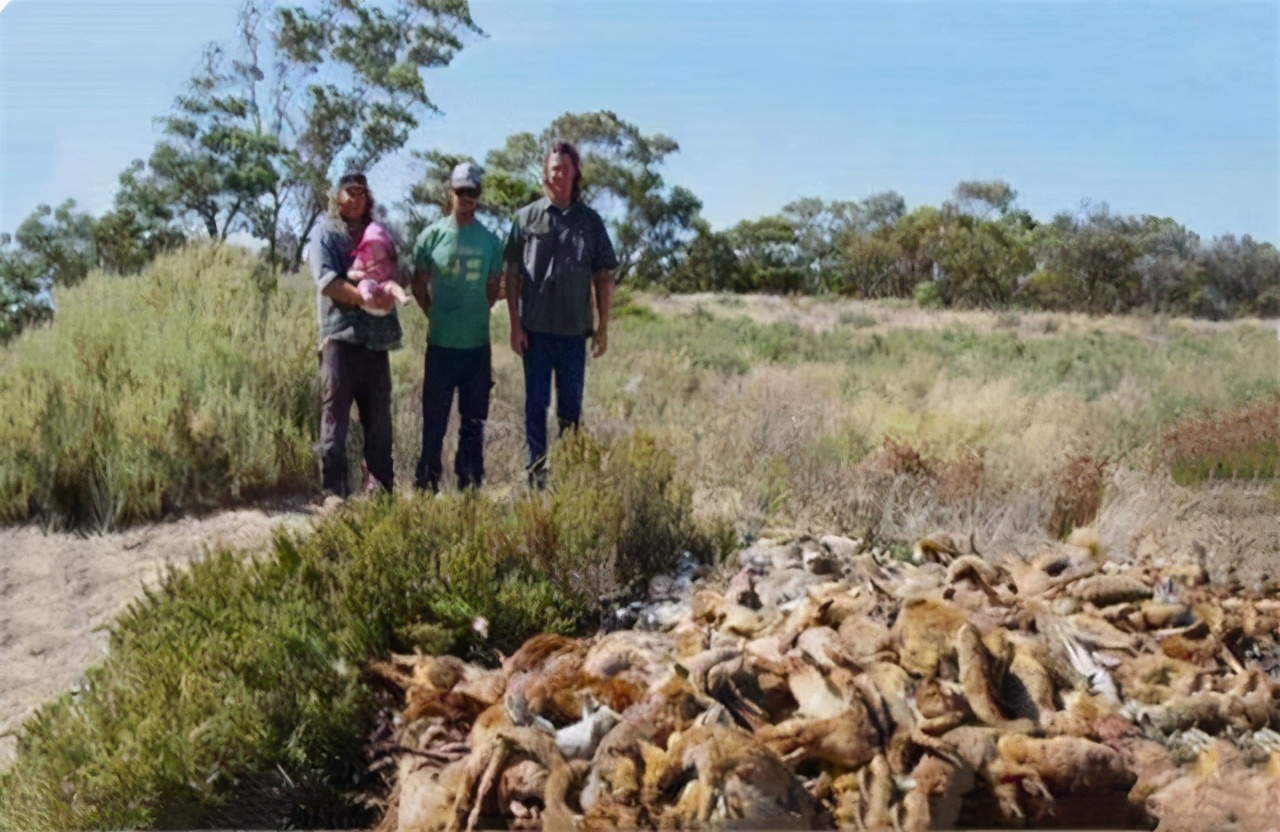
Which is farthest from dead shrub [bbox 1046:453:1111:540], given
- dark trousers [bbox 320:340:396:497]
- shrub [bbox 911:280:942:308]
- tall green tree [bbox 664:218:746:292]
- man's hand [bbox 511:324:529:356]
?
shrub [bbox 911:280:942:308]

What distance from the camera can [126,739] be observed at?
337cm

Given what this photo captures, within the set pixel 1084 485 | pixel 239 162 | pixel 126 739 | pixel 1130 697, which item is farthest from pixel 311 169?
pixel 1130 697

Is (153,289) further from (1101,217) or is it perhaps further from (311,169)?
(1101,217)

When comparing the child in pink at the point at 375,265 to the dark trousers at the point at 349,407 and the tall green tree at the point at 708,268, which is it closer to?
the dark trousers at the point at 349,407

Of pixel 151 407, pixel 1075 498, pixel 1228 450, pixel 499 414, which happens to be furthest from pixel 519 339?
pixel 1228 450

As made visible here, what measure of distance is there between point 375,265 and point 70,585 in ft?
6.50

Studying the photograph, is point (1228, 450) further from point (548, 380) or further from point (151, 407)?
point (151, 407)

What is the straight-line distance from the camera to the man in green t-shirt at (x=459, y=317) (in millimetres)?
5457

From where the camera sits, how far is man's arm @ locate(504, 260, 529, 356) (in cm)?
560

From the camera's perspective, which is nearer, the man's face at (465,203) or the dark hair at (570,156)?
the man's face at (465,203)

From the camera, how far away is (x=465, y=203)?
5414 millimetres

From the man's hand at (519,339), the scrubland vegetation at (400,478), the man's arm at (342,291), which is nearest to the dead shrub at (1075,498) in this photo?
the scrubland vegetation at (400,478)

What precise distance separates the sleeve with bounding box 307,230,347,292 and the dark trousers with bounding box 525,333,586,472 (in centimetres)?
101

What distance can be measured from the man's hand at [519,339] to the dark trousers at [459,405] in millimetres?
158
